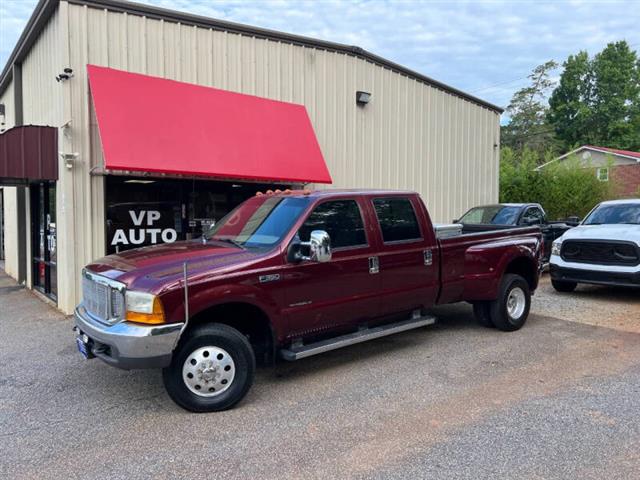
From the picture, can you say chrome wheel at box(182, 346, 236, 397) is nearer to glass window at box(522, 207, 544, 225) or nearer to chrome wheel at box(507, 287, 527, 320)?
chrome wheel at box(507, 287, 527, 320)

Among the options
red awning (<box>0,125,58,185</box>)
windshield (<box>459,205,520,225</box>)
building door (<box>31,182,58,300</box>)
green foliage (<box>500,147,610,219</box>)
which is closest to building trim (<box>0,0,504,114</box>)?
red awning (<box>0,125,58,185</box>)

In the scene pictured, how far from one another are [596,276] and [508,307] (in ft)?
10.8

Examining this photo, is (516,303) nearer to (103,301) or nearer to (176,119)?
(103,301)

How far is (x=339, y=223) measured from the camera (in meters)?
5.54

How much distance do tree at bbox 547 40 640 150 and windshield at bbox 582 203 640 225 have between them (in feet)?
165

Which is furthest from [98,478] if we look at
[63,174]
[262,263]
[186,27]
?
[186,27]

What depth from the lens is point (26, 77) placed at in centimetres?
1166

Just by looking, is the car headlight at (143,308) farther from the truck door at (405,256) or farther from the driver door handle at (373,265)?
the truck door at (405,256)

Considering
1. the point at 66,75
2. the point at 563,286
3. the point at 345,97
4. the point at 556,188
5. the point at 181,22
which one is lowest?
the point at 563,286

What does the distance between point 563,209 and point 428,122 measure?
8932 millimetres

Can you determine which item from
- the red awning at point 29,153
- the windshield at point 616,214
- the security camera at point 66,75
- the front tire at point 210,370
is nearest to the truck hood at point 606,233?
the windshield at point 616,214

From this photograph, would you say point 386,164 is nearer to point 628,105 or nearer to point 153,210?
point 153,210

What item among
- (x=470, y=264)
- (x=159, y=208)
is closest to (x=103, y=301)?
(x=470, y=264)

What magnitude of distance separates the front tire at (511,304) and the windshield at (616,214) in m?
4.34
